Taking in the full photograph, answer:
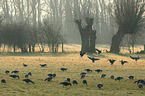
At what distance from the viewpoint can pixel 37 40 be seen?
39.2 metres

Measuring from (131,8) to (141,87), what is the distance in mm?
28318

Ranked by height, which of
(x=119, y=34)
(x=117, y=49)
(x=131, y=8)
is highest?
(x=131, y=8)

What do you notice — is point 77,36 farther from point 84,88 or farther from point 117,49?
point 84,88

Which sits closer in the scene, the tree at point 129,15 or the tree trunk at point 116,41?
the tree at point 129,15

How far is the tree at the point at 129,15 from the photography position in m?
37.4

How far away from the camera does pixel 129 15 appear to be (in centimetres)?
3769

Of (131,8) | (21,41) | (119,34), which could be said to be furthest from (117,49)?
(21,41)

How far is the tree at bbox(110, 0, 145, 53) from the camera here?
3744 centimetres

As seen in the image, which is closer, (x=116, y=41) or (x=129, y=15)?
(x=129, y=15)

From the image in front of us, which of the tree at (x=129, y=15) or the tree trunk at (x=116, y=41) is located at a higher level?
the tree at (x=129, y=15)

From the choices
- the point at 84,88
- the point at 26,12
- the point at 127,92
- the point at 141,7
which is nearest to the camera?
the point at 127,92

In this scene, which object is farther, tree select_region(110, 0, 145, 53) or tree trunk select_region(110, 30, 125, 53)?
tree trunk select_region(110, 30, 125, 53)

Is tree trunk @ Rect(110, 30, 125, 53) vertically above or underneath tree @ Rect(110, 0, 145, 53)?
underneath

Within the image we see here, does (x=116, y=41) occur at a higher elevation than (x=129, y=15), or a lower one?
lower
